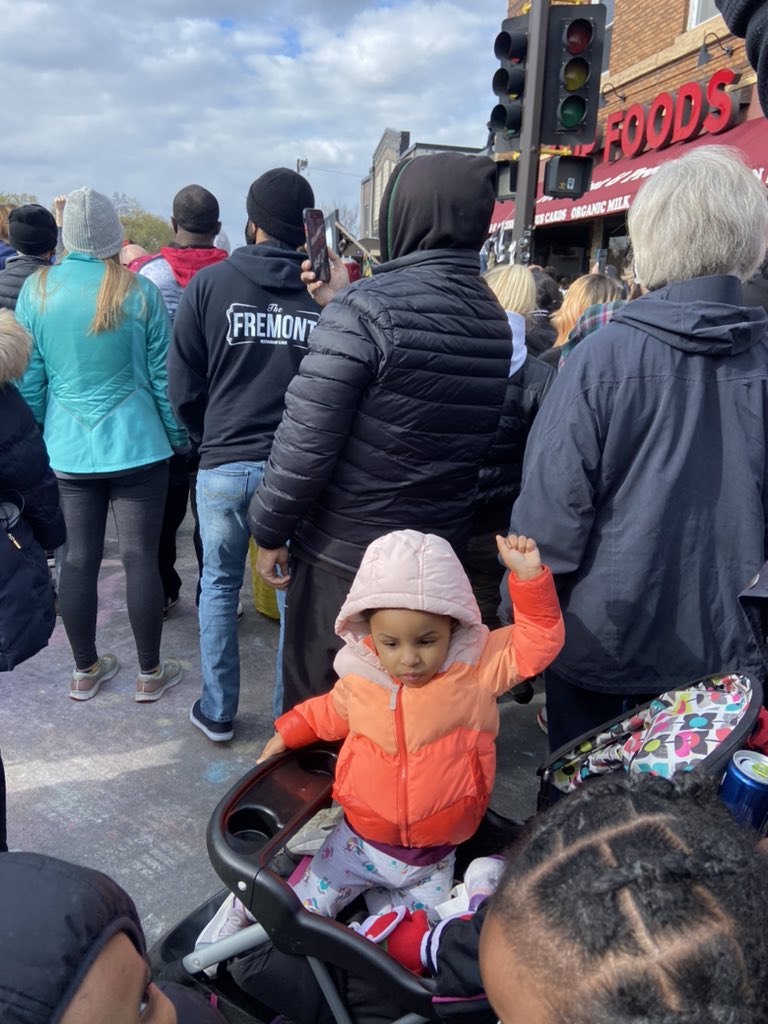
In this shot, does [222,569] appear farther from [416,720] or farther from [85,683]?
[416,720]

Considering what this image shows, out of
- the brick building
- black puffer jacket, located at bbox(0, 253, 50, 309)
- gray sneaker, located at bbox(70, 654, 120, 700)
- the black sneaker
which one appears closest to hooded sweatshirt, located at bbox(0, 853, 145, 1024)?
the black sneaker

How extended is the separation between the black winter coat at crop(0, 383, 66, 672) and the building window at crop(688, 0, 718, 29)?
12.7 m

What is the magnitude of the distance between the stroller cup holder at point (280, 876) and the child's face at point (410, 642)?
0.36 metres

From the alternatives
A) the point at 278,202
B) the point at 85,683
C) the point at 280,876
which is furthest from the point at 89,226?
the point at 280,876

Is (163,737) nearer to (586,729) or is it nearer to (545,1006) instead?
(586,729)

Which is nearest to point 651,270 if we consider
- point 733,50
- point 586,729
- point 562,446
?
point 562,446

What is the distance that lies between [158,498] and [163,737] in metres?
1.05

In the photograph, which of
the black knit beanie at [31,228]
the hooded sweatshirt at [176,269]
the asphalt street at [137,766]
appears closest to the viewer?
the asphalt street at [137,766]

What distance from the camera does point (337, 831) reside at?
201 cm

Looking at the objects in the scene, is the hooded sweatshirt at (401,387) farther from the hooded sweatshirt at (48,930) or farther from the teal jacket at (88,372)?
the hooded sweatshirt at (48,930)

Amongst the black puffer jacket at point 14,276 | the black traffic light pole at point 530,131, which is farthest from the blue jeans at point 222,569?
the black traffic light pole at point 530,131

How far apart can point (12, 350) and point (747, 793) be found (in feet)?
7.66

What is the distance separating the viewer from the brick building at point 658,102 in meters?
10.2

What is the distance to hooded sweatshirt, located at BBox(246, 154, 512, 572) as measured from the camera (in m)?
2.13
